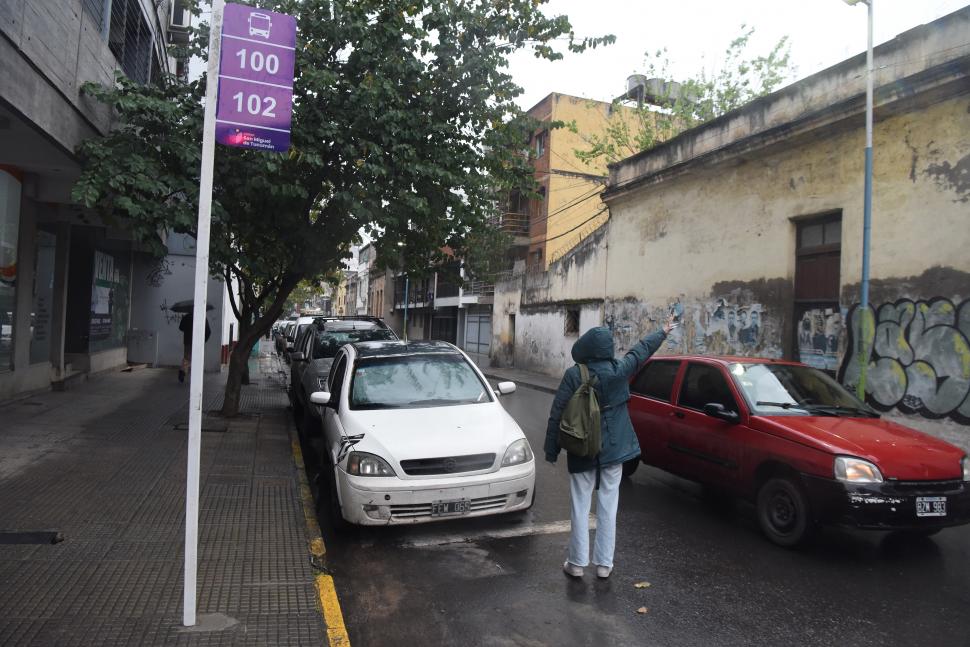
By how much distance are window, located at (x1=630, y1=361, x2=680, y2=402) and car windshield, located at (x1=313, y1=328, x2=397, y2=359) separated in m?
5.38

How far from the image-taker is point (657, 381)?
736cm

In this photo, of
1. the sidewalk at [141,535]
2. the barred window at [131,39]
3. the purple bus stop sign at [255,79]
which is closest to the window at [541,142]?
the barred window at [131,39]

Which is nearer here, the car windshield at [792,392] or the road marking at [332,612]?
the road marking at [332,612]

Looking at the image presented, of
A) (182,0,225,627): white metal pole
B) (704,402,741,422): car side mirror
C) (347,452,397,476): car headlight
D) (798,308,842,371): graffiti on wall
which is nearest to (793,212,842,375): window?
(798,308,842,371): graffiti on wall

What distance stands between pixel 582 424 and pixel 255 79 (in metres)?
2.95

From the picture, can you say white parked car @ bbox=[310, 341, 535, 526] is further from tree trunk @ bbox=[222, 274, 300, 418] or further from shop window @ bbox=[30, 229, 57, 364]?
shop window @ bbox=[30, 229, 57, 364]

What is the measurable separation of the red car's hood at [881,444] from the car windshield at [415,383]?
9.12 feet

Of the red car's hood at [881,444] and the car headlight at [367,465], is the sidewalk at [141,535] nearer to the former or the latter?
the car headlight at [367,465]

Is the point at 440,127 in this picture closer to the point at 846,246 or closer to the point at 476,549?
the point at 476,549

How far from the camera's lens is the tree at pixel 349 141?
7.78 metres

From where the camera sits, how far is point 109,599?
3.75 metres

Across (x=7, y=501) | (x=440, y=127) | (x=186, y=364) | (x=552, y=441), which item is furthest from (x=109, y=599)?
(x=186, y=364)

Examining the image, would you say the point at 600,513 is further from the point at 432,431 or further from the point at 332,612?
the point at 332,612

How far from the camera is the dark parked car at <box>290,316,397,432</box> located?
994 cm
